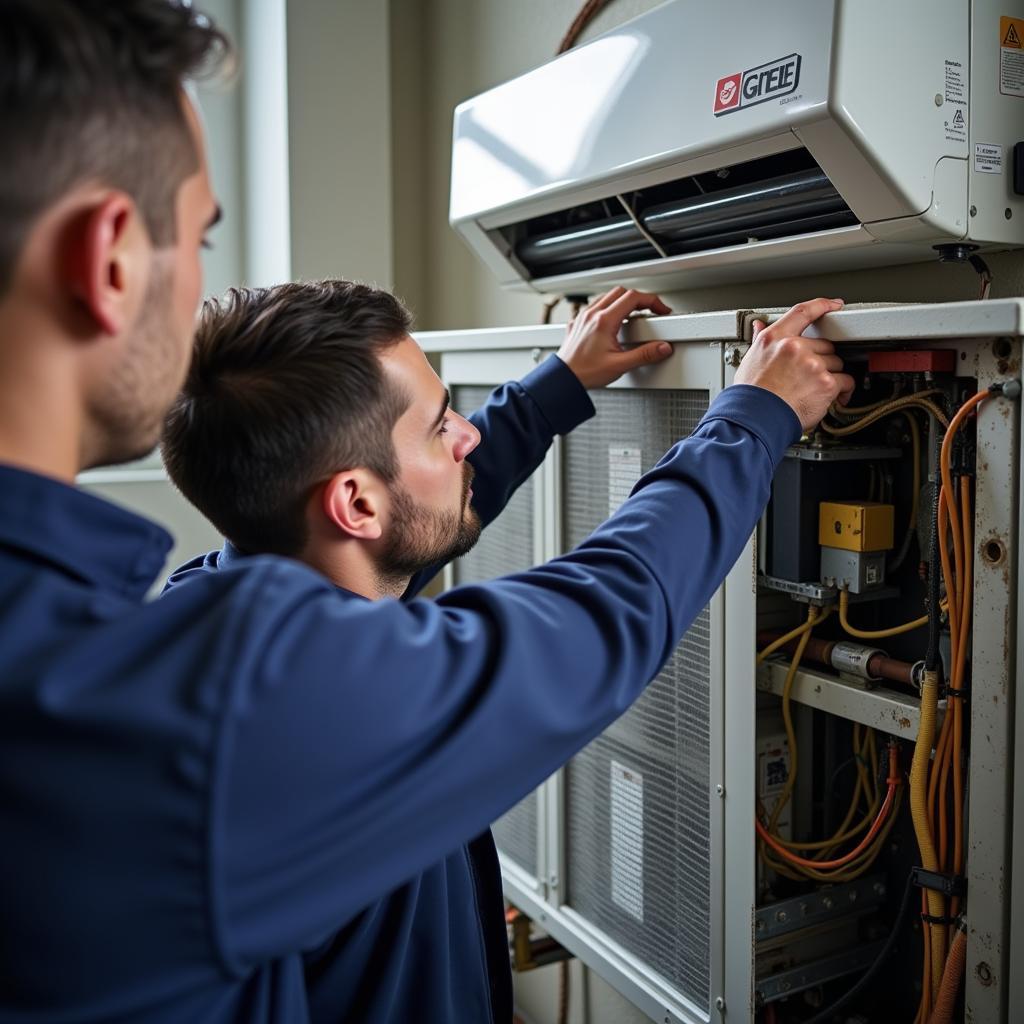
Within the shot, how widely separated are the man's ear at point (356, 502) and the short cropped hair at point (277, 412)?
13mm

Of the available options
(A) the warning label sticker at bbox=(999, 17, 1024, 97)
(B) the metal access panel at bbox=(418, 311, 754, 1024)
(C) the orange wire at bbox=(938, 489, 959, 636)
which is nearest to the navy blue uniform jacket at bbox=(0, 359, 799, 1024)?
(C) the orange wire at bbox=(938, 489, 959, 636)

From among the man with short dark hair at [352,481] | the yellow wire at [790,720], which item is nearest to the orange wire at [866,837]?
the yellow wire at [790,720]

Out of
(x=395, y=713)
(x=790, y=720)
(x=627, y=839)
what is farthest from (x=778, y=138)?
(x=627, y=839)

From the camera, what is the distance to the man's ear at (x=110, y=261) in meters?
0.66

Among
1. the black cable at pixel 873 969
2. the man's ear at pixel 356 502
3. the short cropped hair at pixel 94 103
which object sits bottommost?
the black cable at pixel 873 969

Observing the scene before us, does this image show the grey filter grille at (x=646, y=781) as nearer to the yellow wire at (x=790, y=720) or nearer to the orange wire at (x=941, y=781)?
the yellow wire at (x=790, y=720)

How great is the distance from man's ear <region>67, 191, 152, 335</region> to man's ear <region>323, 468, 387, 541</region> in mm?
373

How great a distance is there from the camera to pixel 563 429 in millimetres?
1463

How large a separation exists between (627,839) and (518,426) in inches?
23.9

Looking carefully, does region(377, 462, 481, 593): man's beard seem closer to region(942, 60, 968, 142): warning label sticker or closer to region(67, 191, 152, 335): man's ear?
region(67, 191, 152, 335): man's ear

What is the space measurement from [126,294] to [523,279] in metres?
1.22

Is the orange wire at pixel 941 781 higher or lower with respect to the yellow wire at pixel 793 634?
lower

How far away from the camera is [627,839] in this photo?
1504 millimetres

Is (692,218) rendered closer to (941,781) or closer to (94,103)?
(941,781)
